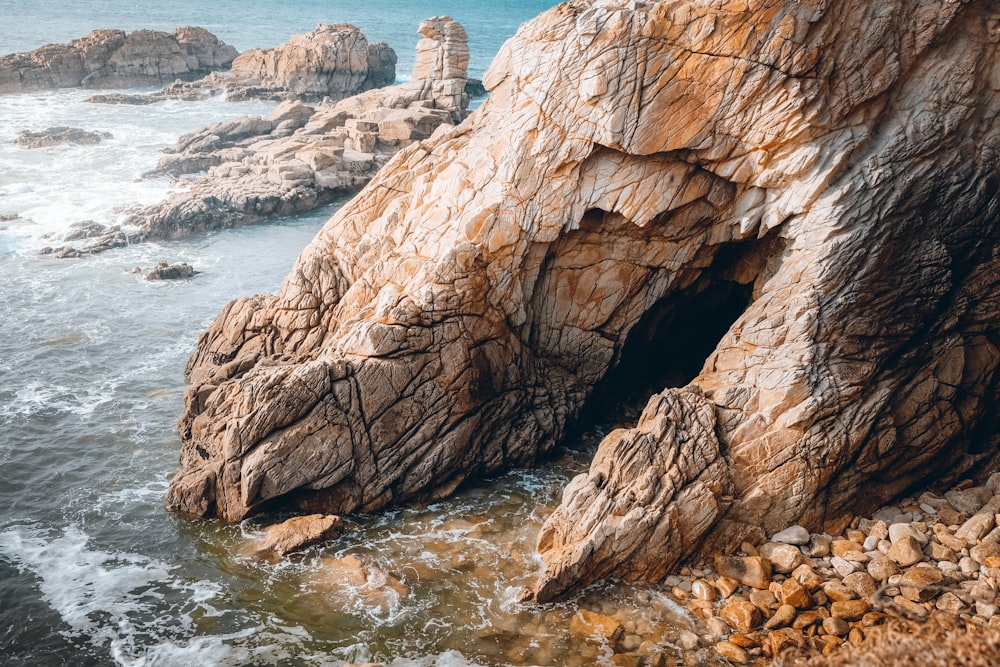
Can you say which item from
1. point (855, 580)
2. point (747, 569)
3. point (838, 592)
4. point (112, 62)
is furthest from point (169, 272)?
point (112, 62)

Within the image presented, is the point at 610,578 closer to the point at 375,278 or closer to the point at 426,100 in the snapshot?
the point at 375,278

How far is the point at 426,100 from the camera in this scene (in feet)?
180

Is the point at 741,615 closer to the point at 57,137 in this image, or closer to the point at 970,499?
the point at 970,499

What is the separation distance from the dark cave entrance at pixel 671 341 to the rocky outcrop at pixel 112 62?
69.7 m

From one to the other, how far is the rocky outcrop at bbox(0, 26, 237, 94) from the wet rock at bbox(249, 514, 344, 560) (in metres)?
68.9

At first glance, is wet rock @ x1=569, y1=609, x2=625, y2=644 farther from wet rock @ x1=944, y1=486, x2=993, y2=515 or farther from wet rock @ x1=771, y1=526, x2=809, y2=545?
wet rock @ x1=944, y1=486, x2=993, y2=515

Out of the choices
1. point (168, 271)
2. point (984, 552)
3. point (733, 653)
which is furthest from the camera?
point (168, 271)

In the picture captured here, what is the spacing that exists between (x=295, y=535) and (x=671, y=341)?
41.4 ft

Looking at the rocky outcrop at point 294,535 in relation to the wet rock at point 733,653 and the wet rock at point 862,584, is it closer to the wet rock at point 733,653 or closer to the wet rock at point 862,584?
the wet rock at point 733,653

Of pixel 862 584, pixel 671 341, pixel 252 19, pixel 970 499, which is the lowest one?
pixel 862 584

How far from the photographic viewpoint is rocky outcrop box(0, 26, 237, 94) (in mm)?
72812

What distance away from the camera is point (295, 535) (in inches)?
763

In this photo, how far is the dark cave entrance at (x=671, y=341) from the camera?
22.4 m

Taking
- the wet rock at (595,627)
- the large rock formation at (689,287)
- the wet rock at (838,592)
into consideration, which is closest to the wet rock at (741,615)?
the wet rock at (838,592)
